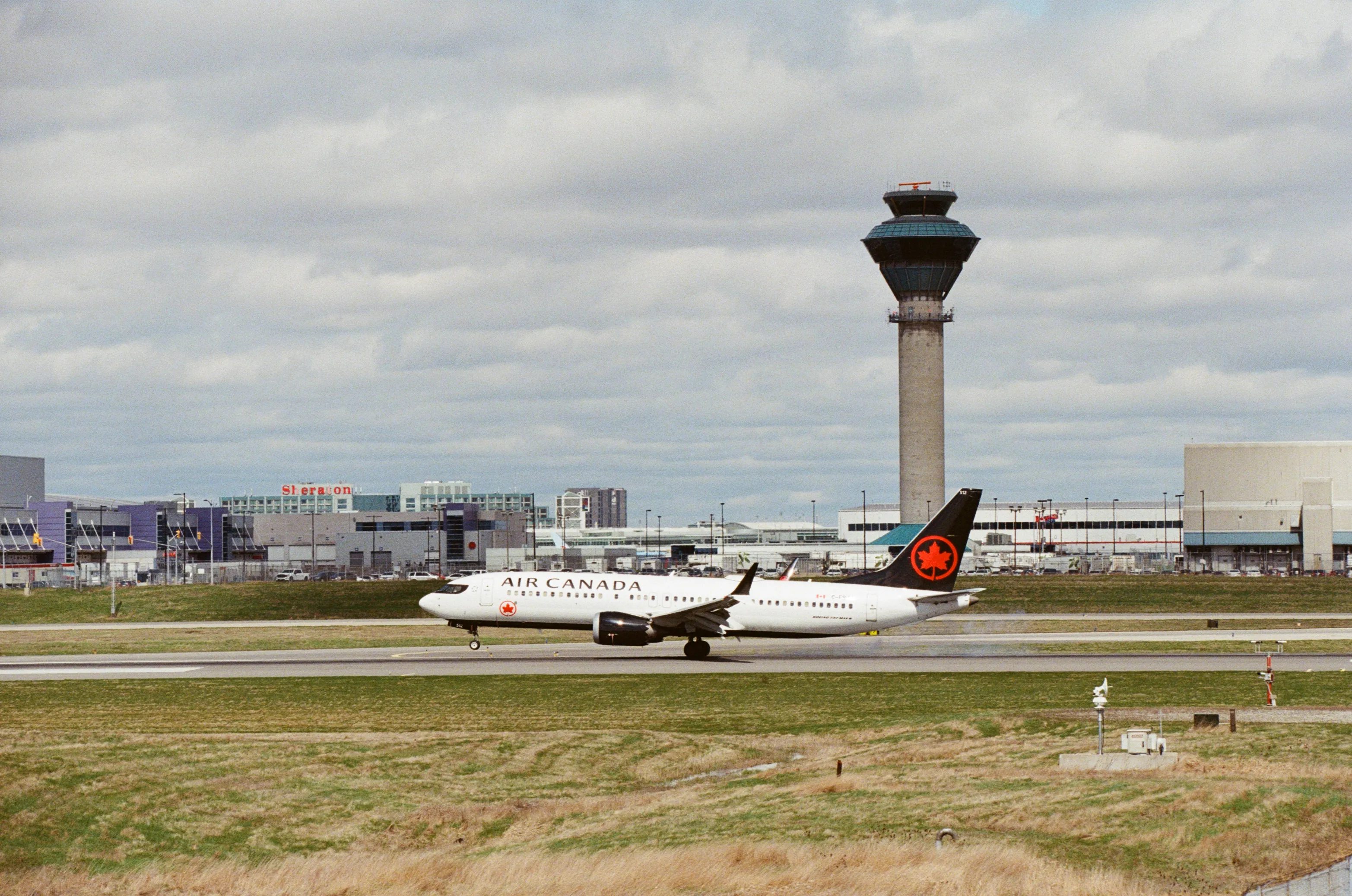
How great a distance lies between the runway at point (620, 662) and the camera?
169 feet

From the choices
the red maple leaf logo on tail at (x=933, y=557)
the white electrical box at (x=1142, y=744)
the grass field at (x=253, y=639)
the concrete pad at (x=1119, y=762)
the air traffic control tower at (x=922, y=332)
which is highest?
the air traffic control tower at (x=922, y=332)

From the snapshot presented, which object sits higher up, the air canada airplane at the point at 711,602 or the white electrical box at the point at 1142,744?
the air canada airplane at the point at 711,602

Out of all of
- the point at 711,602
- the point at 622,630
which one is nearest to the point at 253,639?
the point at 622,630

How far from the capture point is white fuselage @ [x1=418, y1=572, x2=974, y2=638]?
5706 centimetres

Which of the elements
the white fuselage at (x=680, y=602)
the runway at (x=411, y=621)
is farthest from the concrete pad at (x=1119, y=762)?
the runway at (x=411, y=621)

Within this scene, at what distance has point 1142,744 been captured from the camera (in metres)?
28.9

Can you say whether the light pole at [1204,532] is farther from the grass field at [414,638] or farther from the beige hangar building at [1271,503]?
the grass field at [414,638]

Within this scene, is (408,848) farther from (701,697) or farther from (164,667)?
(164,667)

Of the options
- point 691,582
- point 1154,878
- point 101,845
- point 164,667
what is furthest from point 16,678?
point 1154,878

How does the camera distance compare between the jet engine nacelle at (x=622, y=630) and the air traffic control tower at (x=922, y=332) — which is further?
the air traffic control tower at (x=922, y=332)

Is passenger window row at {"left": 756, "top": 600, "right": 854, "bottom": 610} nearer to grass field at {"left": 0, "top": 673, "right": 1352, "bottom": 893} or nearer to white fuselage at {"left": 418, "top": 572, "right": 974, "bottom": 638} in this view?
white fuselage at {"left": 418, "top": 572, "right": 974, "bottom": 638}

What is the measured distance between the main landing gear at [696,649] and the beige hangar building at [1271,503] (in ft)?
409

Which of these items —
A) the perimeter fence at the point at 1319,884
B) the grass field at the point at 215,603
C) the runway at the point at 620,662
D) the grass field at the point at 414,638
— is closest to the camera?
the perimeter fence at the point at 1319,884

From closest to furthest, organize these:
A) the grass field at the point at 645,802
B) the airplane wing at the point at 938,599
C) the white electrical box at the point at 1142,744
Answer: the grass field at the point at 645,802
the white electrical box at the point at 1142,744
the airplane wing at the point at 938,599
